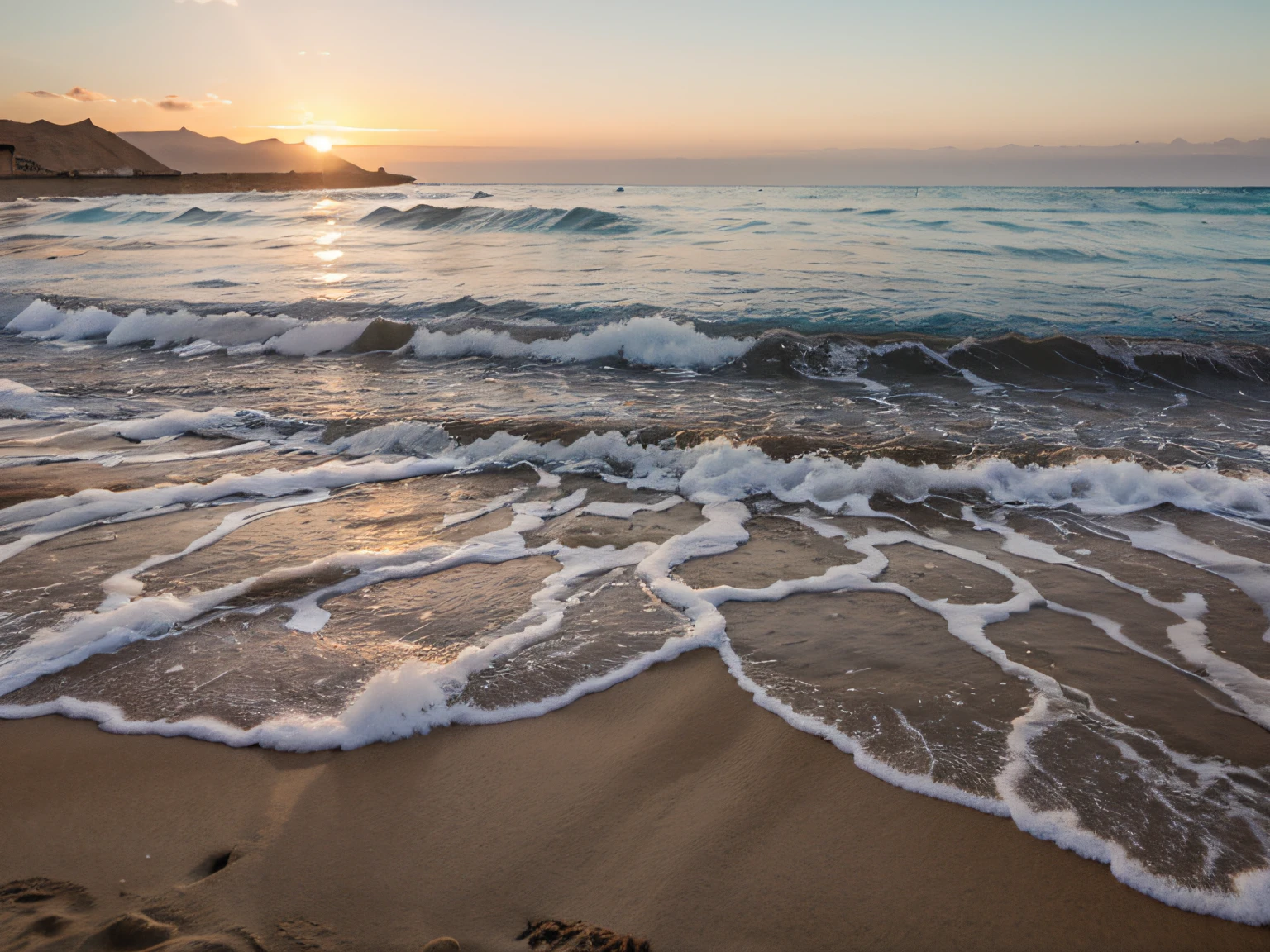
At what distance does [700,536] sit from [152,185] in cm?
8082

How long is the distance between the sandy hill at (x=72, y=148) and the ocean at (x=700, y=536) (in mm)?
90617

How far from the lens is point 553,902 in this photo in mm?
2025

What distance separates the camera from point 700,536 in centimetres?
463

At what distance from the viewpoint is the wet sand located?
6.42 feet

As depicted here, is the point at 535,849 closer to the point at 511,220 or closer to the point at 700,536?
the point at 700,536

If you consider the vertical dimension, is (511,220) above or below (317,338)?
above

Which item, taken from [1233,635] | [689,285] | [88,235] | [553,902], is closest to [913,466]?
[1233,635]

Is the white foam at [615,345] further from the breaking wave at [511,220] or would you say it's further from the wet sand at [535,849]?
the breaking wave at [511,220]

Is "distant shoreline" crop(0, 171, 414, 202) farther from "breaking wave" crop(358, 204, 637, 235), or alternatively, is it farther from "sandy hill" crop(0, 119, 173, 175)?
"breaking wave" crop(358, 204, 637, 235)

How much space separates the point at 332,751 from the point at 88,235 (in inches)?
1355

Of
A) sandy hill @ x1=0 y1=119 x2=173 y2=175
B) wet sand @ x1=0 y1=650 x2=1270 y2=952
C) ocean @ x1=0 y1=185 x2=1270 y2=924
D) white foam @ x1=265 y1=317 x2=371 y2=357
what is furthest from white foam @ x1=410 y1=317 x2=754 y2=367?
sandy hill @ x1=0 y1=119 x2=173 y2=175

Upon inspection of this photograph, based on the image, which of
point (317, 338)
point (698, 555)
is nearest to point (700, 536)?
point (698, 555)

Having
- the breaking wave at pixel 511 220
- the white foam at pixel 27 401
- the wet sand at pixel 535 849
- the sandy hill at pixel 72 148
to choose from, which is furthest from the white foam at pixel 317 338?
the sandy hill at pixel 72 148

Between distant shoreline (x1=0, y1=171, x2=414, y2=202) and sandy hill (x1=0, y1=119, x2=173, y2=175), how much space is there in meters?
9.08
